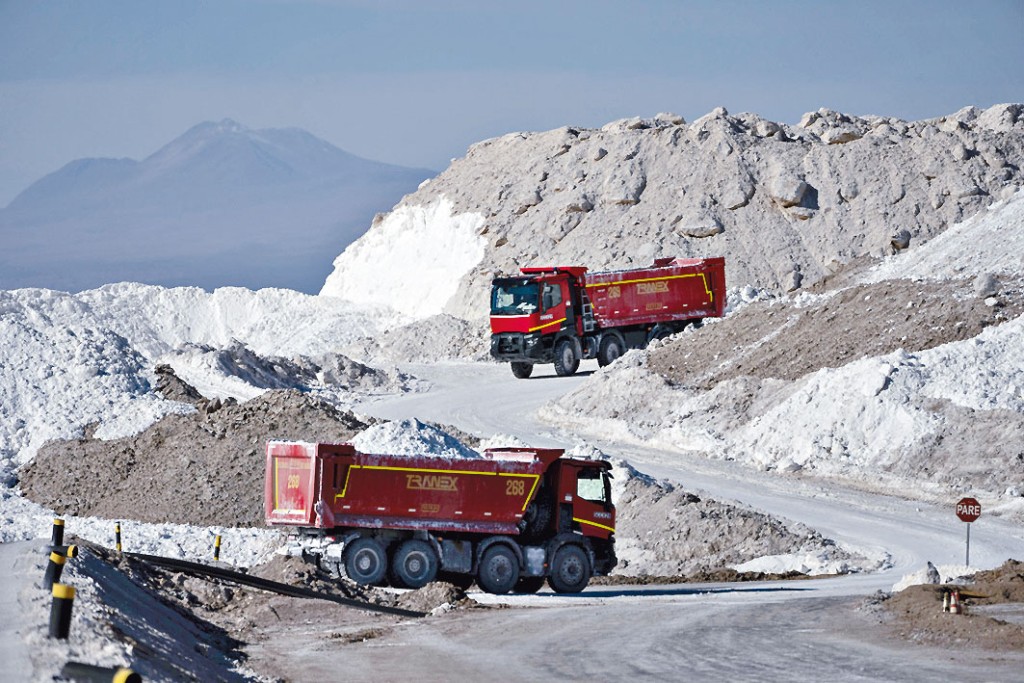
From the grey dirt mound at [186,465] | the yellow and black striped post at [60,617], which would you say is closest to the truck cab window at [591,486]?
the grey dirt mound at [186,465]

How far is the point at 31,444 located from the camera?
113ft

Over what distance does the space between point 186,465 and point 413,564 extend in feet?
34.8

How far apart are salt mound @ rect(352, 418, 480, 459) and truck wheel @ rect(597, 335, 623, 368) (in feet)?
60.8

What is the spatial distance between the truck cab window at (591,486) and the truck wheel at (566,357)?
22837 mm

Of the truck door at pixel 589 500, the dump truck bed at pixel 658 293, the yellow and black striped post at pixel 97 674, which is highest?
the dump truck bed at pixel 658 293

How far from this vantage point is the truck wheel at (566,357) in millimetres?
44875

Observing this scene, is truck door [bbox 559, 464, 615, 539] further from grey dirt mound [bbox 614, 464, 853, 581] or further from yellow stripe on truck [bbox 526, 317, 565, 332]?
yellow stripe on truck [bbox 526, 317, 565, 332]

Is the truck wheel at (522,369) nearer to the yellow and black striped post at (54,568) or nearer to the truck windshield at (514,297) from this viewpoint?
the truck windshield at (514,297)

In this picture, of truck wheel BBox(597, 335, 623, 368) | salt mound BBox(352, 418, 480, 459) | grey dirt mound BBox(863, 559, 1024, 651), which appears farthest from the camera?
truck wheel BBox(597, 335, 623, 368)

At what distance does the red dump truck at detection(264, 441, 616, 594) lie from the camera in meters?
20.8

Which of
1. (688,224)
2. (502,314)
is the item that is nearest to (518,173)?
(688,224)

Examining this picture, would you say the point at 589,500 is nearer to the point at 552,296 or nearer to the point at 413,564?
the point at 413,564

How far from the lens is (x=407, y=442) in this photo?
26.5 meters

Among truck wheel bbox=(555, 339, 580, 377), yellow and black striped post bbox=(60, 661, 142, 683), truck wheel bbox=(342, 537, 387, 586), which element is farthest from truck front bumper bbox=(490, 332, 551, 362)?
yellow and black striped post bbox=(60, 661, 142, 683)
